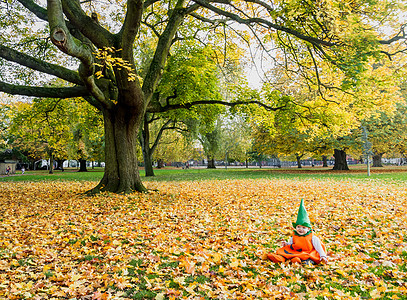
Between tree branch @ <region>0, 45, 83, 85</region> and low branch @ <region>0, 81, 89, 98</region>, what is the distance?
0.82 metres

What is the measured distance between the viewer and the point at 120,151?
10797 millimetres

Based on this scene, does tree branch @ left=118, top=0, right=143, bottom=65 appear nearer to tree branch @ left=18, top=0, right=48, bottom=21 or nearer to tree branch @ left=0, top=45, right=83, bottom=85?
tree branch @ left=0, top=45, right=83, bottom=85

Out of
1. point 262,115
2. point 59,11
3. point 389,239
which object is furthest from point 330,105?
point 59,11

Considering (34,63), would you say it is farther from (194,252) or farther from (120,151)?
(194,252)

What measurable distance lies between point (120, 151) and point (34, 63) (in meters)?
4.23

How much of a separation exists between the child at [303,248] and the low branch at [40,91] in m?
10.1

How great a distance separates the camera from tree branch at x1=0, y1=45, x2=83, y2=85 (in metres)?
8.27

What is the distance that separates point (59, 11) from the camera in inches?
230

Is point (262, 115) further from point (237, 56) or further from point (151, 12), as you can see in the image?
point (151, 12)

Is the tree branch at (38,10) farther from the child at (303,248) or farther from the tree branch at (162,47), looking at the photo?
the child at (303,248)

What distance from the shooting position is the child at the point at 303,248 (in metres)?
3.80

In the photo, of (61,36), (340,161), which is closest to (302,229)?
(61,36)

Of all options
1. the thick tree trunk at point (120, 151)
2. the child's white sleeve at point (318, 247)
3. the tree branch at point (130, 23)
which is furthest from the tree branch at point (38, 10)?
the child's white sleeve at point (318, 247)

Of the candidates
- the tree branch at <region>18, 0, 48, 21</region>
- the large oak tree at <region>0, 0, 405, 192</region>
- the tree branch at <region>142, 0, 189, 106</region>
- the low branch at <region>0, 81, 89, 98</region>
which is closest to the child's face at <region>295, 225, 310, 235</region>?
the large oak tree at <region>0, 0, 405, 192</region>
